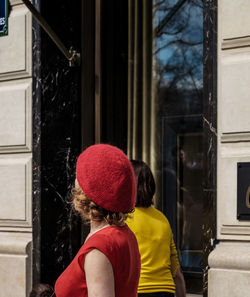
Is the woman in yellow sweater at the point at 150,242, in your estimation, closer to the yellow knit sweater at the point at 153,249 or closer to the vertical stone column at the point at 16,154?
the yellow knit sweater at the point at 153,249

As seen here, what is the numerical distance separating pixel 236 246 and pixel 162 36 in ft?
8.05

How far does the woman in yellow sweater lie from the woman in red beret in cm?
132

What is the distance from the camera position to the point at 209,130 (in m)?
4.15

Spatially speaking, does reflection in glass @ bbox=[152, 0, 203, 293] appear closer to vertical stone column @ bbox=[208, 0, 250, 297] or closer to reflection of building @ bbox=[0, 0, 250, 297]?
reflection of building @ bbox=[0, 0, 250, 297]

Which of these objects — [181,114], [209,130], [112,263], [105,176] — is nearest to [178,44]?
[181,114]

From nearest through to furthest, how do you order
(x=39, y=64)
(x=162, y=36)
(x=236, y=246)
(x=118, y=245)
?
(x=118, y=245)
(x=236, y=246)
(x=39, y=64)
(x=162, y=36)

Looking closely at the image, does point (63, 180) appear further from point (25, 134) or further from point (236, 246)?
point (236, 246)

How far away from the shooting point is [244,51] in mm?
4043

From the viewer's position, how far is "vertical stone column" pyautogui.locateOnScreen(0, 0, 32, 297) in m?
5.07

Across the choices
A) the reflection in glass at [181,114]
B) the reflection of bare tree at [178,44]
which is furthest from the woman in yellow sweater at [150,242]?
the reflection of bare tree at [178,44]

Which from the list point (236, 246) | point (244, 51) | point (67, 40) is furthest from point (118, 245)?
point (67, 40)

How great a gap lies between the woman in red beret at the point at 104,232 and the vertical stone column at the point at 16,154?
300 cm

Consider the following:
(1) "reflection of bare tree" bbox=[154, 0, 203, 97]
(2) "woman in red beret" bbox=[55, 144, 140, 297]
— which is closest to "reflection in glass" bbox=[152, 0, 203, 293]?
(1) "reflection of bare tree" bbox=[154, 0, 203, 97]

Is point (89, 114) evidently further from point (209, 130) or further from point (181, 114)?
point (209, 130)
